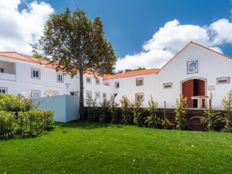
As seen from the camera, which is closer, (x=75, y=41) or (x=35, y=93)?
(x=75, y=41)

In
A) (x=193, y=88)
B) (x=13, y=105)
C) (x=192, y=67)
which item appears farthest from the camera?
(x=193, y=88)

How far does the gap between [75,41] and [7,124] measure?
9243mm

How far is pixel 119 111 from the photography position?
1476cm

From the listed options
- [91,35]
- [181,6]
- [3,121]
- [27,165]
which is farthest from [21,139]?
[181,6]

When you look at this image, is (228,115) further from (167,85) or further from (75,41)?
(167,85)

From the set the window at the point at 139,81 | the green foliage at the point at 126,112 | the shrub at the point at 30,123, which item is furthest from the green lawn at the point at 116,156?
the window at the point at 139,81

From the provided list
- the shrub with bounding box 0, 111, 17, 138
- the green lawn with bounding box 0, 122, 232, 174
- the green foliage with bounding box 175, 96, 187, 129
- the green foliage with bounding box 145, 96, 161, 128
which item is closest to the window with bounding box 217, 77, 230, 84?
the green foliage with bounding box 175, 96, 187, 129

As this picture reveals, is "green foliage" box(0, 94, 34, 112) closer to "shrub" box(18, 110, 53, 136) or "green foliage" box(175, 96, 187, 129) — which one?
"shrub" box(18, 110, 53, 136)

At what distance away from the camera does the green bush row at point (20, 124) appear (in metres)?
8.84

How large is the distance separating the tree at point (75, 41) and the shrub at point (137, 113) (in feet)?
16.0

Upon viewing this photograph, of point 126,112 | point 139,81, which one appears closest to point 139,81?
point 139,81

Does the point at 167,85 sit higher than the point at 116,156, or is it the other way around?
the point at 167,85

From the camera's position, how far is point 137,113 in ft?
44.0

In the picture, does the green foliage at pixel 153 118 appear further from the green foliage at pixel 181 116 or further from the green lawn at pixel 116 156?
the green lawn at pixel 116 156
